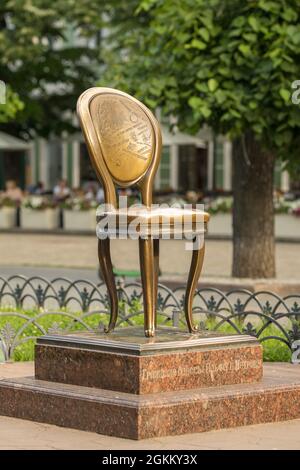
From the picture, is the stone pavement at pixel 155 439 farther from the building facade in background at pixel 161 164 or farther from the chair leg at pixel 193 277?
the building facade in background at pixel 161 164

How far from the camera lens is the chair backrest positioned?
8445 mm

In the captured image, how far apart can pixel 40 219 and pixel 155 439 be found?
30.8 metres

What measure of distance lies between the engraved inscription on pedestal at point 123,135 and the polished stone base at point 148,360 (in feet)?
3.24

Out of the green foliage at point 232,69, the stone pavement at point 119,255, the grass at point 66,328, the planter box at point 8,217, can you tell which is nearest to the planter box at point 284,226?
the stone pavement at point 119,255

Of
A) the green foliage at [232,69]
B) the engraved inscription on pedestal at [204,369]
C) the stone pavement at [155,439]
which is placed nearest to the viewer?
the stone pavement at [155,439]

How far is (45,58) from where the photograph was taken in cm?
4272

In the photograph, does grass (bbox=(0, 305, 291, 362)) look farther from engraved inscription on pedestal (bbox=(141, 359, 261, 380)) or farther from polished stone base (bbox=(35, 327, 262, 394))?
engraved inscription on pedestal (bbox=(141, 359, 261, 380))

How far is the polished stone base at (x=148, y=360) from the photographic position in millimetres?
7918

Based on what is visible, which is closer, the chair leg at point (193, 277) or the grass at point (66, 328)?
the chair leg at point (193, 277)

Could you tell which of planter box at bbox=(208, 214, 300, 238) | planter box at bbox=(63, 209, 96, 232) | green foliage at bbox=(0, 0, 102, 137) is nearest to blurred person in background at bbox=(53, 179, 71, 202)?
planter box at bbox=(63, 209, 96, 232)

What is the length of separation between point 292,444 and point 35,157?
145 feet

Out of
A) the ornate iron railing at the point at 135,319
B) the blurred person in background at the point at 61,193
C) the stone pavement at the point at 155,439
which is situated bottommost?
the stone pavement at the point at 155,439

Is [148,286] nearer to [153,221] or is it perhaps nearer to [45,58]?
[153,221]

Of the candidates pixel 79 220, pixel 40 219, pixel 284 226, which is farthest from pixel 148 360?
pixel 40 219
